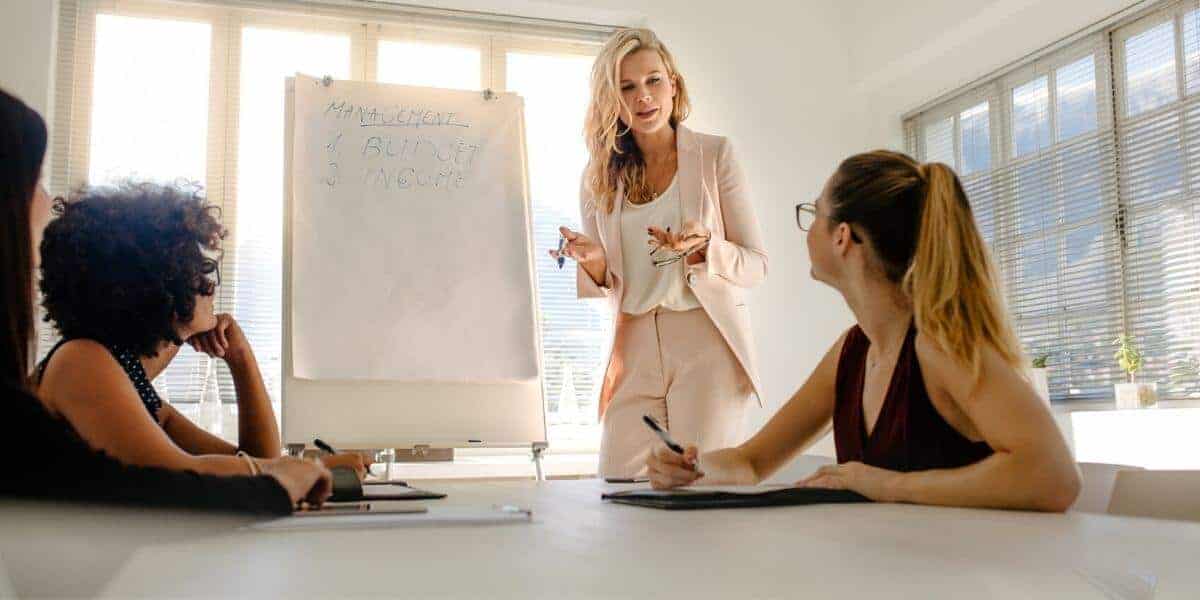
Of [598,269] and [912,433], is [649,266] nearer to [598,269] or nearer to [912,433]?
[598,269]

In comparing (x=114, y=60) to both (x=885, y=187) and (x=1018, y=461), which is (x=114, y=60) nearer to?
(x=885, y=187)

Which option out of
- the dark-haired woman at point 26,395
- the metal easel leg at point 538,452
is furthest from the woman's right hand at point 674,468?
the metal easel leg at point 538,452

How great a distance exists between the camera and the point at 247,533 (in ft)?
2.56

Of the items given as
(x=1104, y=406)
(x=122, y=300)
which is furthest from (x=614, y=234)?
(x=1104, y=406)

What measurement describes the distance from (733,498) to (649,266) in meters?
1.64

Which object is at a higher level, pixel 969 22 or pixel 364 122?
pixel 969 22

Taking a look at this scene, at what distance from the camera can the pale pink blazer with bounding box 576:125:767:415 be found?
2740mm

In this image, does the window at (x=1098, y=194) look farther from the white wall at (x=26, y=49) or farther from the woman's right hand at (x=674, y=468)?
the white wall at (x=26, y=49)

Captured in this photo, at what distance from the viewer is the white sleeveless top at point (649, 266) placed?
278 centimetres

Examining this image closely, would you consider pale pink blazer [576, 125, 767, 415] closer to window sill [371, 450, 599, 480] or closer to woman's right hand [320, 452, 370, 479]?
woman's right hand [320, 452, 370, 479]

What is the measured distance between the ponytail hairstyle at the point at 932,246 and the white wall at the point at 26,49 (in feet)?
11.9

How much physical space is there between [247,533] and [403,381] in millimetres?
2770

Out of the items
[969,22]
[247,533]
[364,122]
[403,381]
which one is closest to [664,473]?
[247,533]

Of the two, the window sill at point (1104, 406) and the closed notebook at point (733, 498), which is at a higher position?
the closed notebook at point (733, 498)
